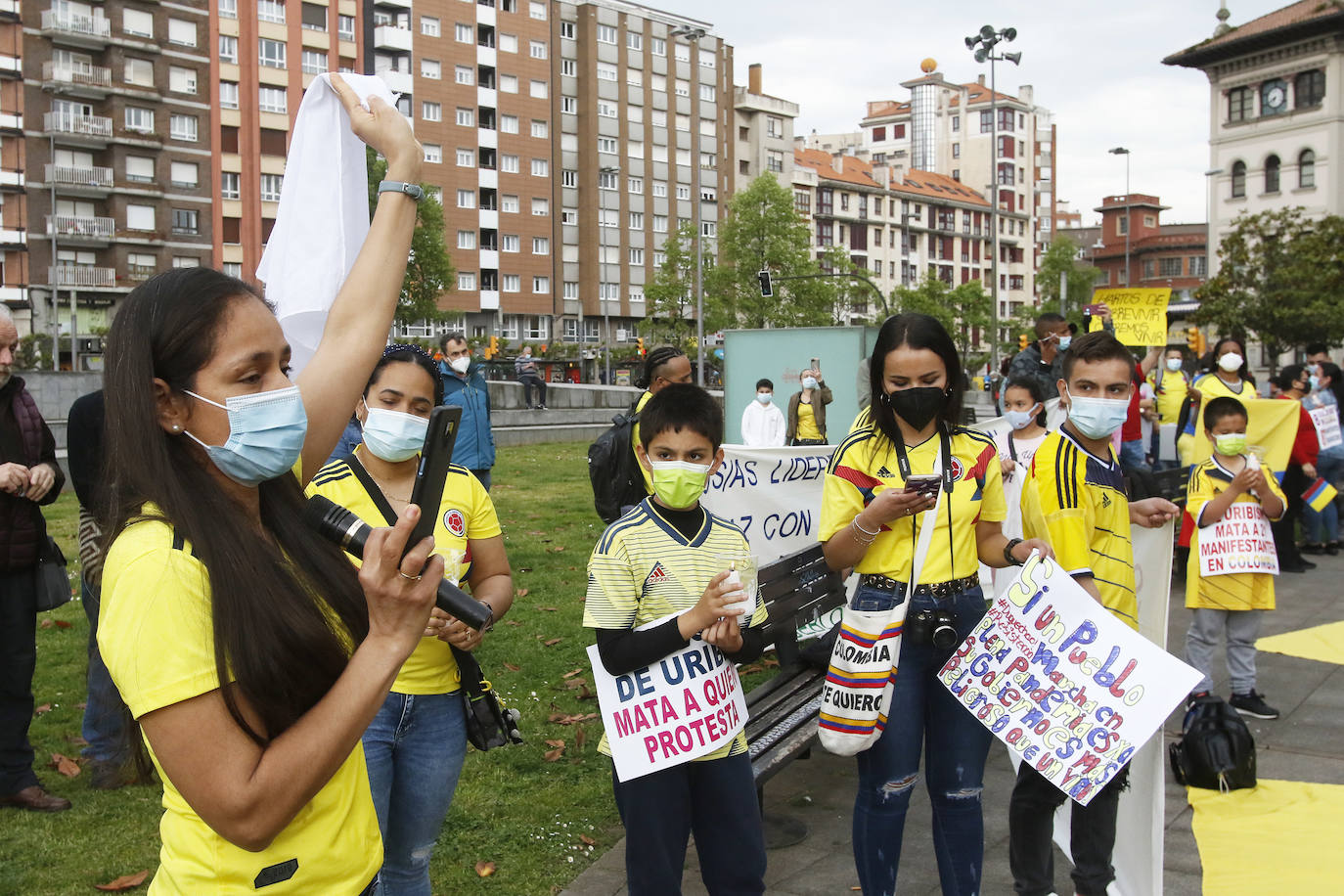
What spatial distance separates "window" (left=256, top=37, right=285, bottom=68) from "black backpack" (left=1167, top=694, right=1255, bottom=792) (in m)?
68.9

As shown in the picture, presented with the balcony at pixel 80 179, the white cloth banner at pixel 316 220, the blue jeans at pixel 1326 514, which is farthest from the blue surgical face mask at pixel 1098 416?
the balcony at pixel 80 179

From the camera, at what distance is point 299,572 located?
193 cm

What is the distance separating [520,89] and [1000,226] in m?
68.5

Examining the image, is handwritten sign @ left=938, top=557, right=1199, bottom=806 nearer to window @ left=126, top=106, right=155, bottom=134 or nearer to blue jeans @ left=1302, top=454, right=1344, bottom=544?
blue jeans @ left=1302, top=454, right=1344, bottom=544

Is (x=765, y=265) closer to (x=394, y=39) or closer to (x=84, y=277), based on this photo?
(x=394, y=39)

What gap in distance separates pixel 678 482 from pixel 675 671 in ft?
1.91

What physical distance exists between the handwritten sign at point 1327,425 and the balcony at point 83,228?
58.7 meters

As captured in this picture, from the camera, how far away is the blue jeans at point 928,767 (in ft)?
12.3

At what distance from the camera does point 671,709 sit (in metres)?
3.41

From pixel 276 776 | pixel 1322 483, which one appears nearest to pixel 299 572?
pixel 276 776

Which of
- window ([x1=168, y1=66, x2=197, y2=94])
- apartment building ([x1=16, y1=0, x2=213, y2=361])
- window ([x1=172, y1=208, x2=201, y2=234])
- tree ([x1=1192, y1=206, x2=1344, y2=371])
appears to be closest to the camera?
tree ([x1=1192, y1=206, x2=1344, y2=371])

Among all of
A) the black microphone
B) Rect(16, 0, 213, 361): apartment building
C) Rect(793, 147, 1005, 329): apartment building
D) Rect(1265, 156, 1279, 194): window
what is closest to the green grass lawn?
the black microphone

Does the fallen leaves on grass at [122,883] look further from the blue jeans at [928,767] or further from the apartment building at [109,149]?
the apartment building at [109,149]

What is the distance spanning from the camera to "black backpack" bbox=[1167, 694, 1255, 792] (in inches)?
218
